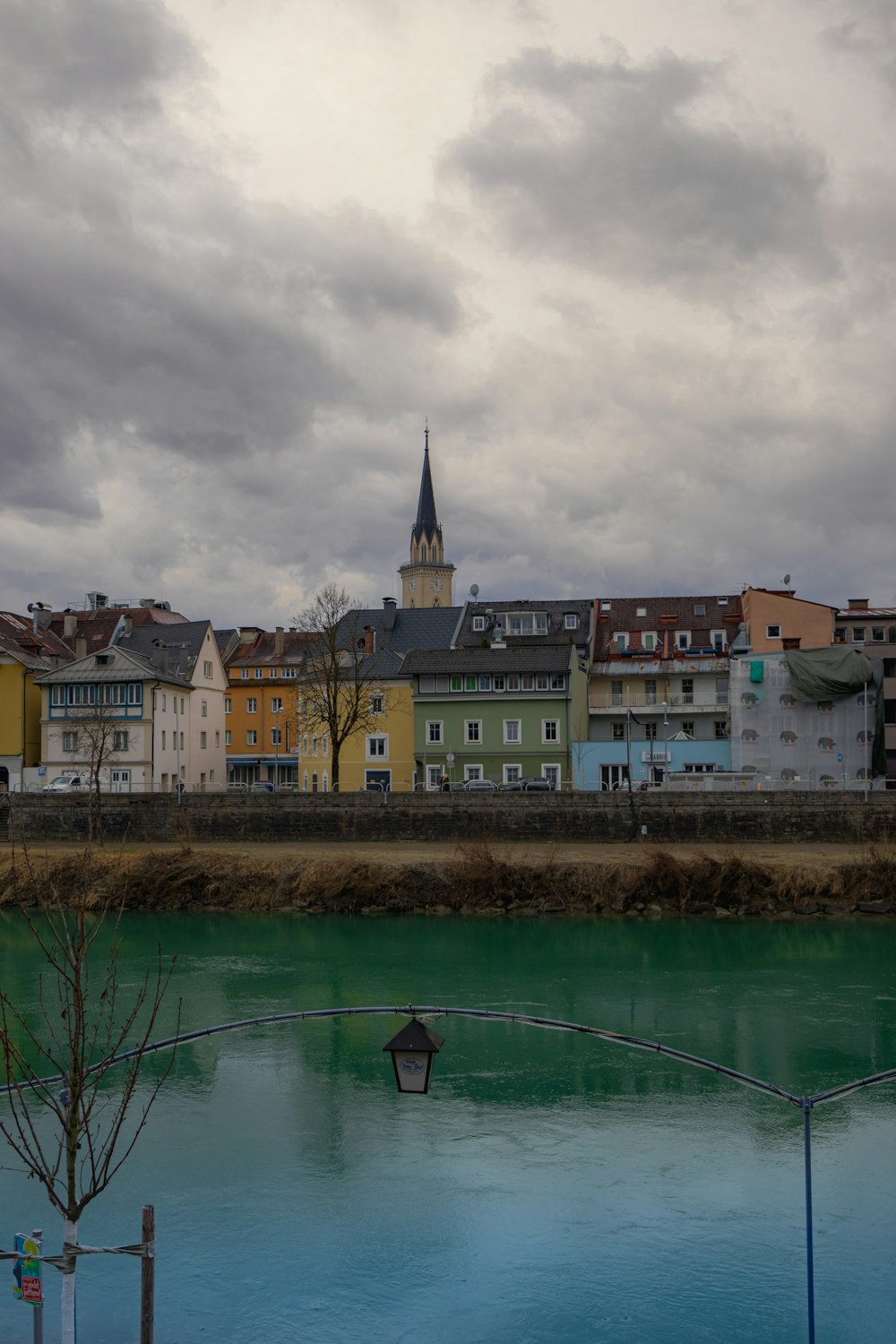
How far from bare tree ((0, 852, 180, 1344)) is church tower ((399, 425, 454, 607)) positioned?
386 ft

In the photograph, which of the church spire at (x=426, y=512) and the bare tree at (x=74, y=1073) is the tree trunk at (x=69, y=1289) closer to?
the bare tree at (x=74, y=1073)

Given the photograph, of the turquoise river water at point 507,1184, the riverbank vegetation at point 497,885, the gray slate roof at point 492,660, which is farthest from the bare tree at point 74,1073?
the gray slate roof at point 492,660

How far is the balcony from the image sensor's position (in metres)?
64.6

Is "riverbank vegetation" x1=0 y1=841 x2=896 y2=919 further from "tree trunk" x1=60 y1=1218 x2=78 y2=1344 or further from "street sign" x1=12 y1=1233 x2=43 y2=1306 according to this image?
"tree trunk" x1=60 y1=1218 x2=78 y2=1344

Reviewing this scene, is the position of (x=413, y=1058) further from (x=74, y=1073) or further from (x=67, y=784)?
(x=67, y=784)

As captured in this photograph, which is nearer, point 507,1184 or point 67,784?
point 507,1184

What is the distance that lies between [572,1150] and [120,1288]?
20.0 feet

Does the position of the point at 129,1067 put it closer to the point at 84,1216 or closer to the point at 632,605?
the point at 84,1216

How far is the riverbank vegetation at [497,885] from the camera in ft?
124

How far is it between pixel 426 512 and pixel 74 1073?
145289mm

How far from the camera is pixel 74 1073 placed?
851cm

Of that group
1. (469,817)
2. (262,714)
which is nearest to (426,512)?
(262,714)

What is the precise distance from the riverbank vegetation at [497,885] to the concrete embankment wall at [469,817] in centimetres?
516

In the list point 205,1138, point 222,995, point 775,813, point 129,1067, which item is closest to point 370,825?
point 775,813
